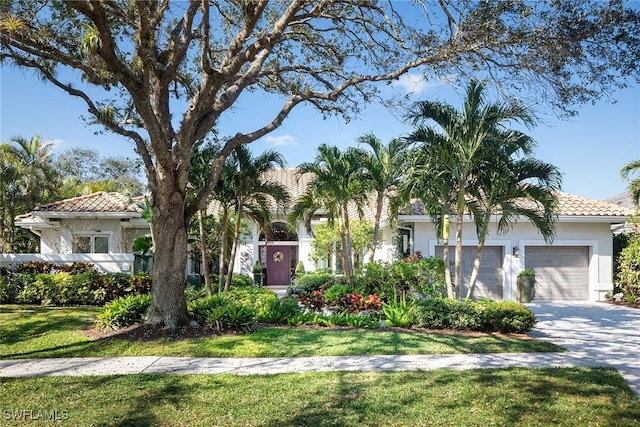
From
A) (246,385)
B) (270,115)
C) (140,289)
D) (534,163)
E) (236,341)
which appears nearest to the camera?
(246,385)

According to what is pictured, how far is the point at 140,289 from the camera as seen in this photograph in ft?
48.5

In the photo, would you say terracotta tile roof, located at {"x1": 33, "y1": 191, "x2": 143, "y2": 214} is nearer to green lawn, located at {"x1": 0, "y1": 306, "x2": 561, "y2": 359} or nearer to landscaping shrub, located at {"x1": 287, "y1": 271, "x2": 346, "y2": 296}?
landscaping shrub, located at {"x1": 287, "y1": 271, "x2": 346, "y2": 296}

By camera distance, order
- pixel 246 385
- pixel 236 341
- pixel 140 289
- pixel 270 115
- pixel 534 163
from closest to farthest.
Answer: pixel 246 385, pixel 236 341, pixel 534 163, pixel 270 115, pixel 140 289

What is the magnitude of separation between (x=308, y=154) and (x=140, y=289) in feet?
22.9

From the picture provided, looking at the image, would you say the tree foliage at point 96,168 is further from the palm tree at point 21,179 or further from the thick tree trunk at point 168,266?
the thick tree trunk at point 168,266

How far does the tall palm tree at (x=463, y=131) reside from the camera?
10.9 metres

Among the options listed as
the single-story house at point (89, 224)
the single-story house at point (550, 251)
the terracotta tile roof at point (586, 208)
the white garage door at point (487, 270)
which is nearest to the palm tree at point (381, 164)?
the single-story house at point (550, 251)

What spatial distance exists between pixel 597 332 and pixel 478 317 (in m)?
3.21

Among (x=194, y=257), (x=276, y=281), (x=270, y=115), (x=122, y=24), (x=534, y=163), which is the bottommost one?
(x=276, y=281)

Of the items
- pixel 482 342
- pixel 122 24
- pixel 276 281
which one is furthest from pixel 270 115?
pixel 276 281

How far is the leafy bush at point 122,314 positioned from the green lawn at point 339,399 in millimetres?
3221

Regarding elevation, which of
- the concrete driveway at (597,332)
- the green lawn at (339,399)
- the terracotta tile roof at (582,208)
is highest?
the terracotta tile roof at (582,208)

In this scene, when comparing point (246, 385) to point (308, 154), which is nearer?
point (246, 385)

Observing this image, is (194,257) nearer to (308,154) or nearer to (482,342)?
(308,154)
